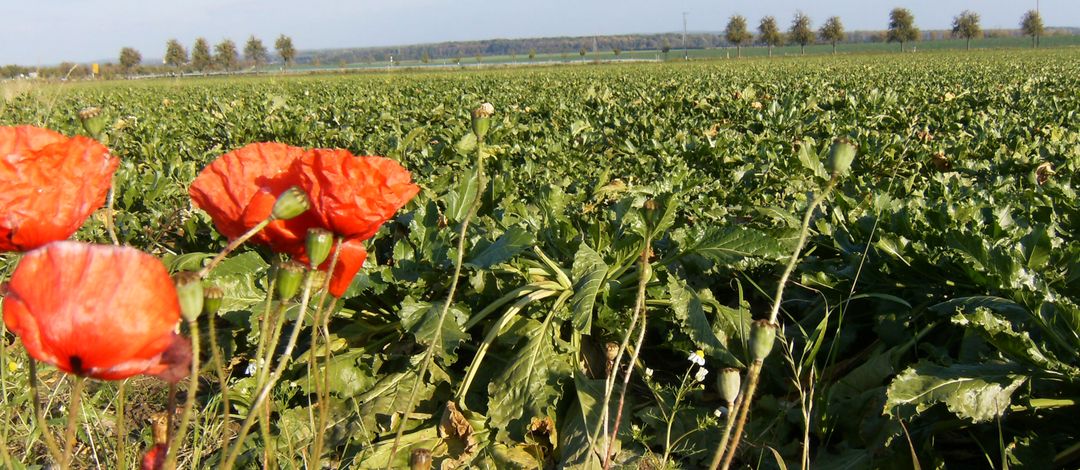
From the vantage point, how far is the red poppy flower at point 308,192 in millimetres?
931

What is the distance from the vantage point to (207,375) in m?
2.64

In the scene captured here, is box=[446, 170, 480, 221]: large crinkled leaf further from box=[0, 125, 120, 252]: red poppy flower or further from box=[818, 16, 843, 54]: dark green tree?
box=[818, 16, 843, 54]: dark green tree

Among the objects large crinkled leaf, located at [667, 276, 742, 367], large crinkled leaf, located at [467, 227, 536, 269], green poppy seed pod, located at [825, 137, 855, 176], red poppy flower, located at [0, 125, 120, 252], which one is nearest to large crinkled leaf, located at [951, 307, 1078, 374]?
A: large crinkled leaf, located at [667, 276, 742, 367]

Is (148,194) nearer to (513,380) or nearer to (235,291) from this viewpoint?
(235,291)

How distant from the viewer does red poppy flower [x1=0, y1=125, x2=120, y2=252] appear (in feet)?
2.69

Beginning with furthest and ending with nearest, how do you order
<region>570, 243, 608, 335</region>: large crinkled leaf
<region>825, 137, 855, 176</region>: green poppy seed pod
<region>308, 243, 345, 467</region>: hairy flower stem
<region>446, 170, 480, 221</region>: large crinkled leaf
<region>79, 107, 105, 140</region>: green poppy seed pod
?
<region>446, 170, 480, 221</region>: large crinkled leaf → <region>570, 243, 608, 335</region>: large crinkled leaf → <region>79, 107, 105, 140</region>: green poppy seed pod → <region>825, 137, 855, 176</region>: green poppy seed pod → <region>308, 243, 345, 467</region>: hairy flower stem

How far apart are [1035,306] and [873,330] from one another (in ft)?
2.24

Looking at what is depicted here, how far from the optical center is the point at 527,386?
2273mm

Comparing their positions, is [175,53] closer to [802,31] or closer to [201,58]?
[201,58]

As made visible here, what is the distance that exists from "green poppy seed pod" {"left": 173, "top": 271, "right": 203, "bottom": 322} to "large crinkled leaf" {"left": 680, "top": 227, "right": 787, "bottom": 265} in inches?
76.1

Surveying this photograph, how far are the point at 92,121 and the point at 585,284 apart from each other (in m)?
1.40

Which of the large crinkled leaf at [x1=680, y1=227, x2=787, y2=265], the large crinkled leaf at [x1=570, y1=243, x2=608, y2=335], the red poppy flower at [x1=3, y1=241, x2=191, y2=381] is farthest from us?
the large crinkled leaf at [x1=680, y1=227, x2=787, y2=265]

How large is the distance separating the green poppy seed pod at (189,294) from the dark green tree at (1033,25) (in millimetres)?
82488

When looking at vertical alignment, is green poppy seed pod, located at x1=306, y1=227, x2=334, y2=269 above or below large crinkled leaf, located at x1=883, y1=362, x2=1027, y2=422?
above
